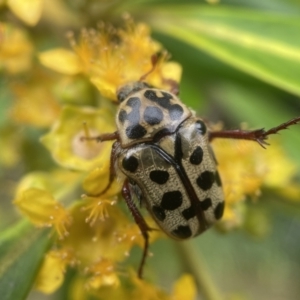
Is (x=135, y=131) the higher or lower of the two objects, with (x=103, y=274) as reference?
higher

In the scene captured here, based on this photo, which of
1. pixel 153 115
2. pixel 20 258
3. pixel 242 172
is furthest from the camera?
pixel 242 172

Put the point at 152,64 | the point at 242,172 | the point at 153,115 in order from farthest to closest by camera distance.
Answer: the point at 242,172 < the point at 152,64 < the point at 153,115

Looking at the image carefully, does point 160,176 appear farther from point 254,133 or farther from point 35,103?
point 35,103

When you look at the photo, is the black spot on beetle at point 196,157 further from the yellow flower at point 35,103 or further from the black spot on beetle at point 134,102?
the yellow flower at point 35,103

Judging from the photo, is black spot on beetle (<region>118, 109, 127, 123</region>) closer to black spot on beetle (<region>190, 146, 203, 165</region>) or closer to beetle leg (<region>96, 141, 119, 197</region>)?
beetle leg (<region>96, 141, 119, 197</region>)

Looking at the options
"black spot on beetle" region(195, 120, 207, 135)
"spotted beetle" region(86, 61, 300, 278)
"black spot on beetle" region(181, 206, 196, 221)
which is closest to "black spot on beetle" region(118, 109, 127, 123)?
"spotted beetle" region(86, 61, 300, 278)

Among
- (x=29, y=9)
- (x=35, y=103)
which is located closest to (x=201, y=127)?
(x=29, y=9)

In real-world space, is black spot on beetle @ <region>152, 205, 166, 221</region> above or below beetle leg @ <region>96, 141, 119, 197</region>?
below
